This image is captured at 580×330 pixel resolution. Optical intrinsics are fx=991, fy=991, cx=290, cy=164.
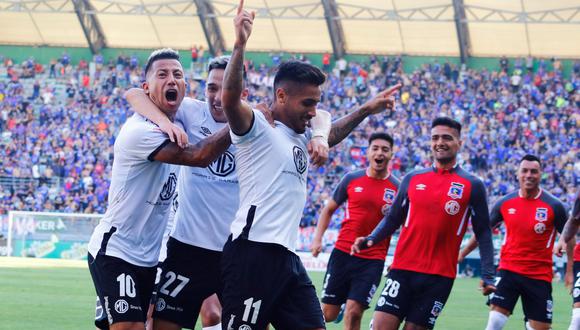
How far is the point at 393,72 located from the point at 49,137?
604 inches

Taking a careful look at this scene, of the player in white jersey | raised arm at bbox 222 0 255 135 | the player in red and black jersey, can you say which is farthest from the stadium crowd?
raised arm at bbox 222 0 255 135

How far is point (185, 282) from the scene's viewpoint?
7.39 m

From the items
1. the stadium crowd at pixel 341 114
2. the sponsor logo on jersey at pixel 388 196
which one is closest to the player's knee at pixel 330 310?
the sponsor logo on jersey at pixel 388 196

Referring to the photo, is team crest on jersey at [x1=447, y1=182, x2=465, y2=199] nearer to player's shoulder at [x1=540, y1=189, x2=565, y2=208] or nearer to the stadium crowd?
player's shoulder at [x1=540, y1=189, x2=565, y2=208]

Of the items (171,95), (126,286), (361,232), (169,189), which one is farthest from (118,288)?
(361,232)

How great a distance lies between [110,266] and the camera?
6.88 meters

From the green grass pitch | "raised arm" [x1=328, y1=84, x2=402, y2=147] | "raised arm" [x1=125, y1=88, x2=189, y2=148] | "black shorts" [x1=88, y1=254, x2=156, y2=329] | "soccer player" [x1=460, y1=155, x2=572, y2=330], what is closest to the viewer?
"raised arm" [x1=125, y1=88, x2=189, y2=148]

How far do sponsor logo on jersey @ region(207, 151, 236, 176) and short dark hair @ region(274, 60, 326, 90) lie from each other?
4.08 feet

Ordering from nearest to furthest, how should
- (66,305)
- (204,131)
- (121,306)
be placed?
(121,306) < (204,131) < (66,305)

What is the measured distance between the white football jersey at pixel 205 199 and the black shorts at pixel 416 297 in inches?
91.8

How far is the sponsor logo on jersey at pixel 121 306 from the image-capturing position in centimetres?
679

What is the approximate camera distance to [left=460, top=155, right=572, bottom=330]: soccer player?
11.7 m

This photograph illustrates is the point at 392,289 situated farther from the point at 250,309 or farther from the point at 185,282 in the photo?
the point at 250,309

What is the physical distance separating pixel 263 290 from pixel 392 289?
10.6 ft
